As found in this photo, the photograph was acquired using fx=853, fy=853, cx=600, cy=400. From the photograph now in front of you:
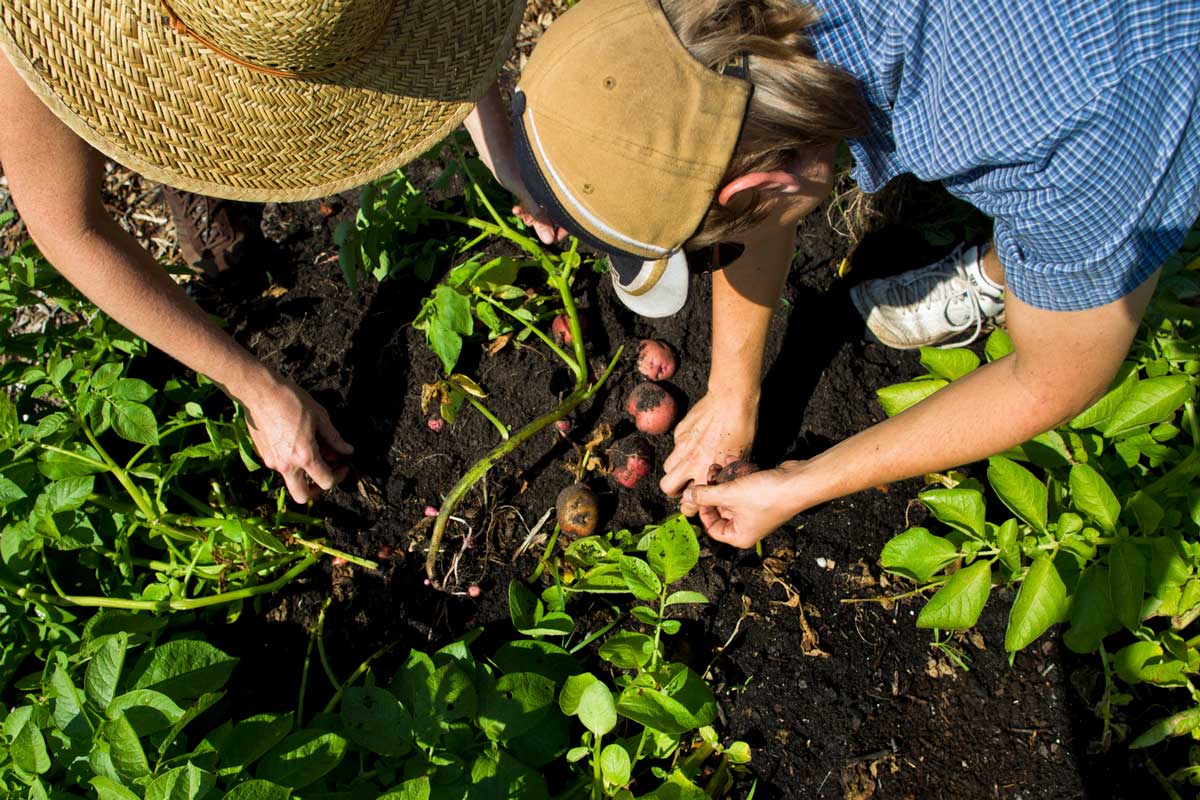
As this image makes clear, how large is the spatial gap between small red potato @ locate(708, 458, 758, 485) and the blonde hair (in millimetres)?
746

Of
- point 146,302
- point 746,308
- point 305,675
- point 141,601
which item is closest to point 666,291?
point 746,308

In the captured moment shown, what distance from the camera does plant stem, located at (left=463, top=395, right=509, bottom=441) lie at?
6.73ft

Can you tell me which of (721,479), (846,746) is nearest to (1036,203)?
(721,479)

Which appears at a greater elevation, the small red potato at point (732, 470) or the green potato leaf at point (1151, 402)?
the green potato leaf at point (1151, 402)

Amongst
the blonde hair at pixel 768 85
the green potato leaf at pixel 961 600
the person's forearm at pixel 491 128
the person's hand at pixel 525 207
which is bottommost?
the green potato leaf at pixel 961 600

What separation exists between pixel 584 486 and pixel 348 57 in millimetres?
1065

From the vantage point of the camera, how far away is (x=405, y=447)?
2184mm

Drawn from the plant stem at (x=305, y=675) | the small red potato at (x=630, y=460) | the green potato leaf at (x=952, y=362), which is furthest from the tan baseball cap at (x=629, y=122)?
the plant stem at (x=305, y=675)

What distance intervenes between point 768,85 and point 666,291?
1.15ft

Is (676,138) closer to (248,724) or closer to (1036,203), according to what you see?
(1036,203)

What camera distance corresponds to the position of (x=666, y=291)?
4.47 feet

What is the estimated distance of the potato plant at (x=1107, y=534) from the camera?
4.94ft

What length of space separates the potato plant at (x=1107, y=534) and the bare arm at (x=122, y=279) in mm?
1288

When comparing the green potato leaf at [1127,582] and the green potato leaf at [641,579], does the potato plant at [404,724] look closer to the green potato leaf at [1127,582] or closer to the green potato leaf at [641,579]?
the green potato leaf at [641,579]
